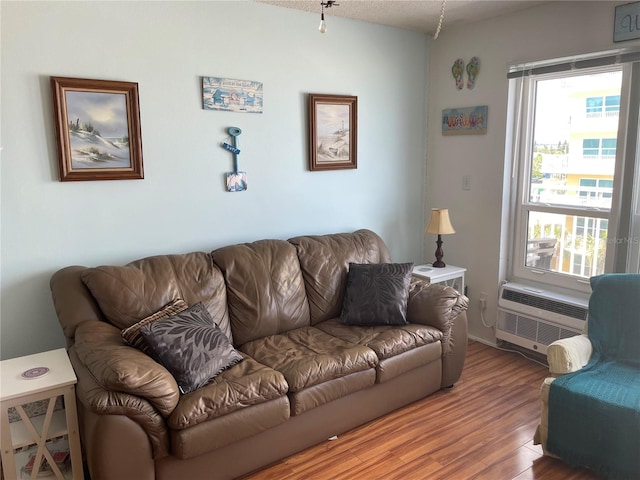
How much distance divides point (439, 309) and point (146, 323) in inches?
67.3

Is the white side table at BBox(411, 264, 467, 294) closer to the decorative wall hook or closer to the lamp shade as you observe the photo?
the lamp shade

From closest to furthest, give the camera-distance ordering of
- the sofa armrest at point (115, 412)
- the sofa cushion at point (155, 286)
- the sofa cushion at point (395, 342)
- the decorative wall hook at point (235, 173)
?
the sofa armrest at point (115, 412)
the sofa cushion at point (155, 286)
the sofa cushion at point (395, 342)
the decorative wall hook at point (235, 173)

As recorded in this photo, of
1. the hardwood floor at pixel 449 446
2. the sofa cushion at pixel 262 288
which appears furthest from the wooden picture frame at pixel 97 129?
the hardwood floor at pixel 449 446

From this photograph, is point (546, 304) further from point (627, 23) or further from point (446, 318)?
point (627, 23)

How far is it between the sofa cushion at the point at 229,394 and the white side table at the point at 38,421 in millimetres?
460

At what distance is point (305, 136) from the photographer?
3463 mm

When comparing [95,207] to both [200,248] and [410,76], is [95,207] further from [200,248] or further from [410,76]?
[410,76]

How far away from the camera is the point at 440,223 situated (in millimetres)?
3689

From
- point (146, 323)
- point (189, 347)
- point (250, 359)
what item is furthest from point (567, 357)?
point (146, 323)

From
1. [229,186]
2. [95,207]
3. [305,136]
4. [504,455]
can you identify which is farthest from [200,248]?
[504,455]

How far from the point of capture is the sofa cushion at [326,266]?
3.16m

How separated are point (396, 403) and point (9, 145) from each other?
8.24 feet

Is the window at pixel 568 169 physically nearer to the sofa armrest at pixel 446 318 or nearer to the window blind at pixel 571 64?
the window blind at pixel 571 64

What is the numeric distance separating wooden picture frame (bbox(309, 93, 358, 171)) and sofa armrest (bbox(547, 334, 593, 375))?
193 cm
